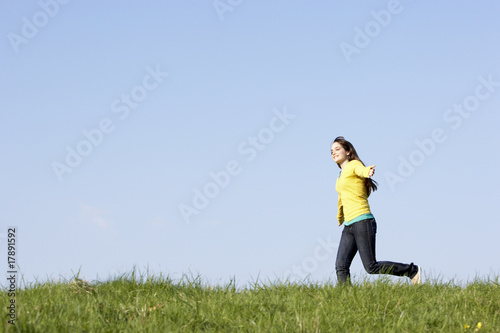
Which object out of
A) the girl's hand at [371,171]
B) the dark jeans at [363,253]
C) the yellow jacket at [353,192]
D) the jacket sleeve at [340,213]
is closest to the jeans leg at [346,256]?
the dark jeans at [363,253]

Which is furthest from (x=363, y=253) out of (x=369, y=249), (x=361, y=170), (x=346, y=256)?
(x=361, y=170)

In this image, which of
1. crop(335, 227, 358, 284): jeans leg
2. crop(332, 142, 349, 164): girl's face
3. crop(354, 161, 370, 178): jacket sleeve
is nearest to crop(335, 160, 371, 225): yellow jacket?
crop(354, 161, 370, 178): jacket sleeve

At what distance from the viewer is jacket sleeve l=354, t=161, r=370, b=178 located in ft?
23.8

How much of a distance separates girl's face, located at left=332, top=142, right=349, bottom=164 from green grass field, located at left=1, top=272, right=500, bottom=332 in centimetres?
194

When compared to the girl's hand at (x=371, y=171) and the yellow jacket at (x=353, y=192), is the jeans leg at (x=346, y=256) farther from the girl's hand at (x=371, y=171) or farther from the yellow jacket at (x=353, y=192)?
the girl's hand at (x=371, y=171)

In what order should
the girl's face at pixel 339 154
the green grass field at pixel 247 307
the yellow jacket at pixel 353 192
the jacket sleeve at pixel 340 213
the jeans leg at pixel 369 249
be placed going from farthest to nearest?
the jacket sleeve at pixel 340 213
the girl's face at pixel 339 154
the yellow jacket at pixel 353 192
the jeans leg at pixel 369 249
the green grass field at pixel 247 307

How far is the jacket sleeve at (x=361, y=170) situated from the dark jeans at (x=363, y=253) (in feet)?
2.12

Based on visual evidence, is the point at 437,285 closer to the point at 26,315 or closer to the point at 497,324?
the point at 497,324

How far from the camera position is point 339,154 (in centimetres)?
786

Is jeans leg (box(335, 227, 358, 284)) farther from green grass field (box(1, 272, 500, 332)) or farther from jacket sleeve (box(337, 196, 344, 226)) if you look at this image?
green grass field (box(1, 272, 500, 332))

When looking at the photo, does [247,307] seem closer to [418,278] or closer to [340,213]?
[340,213]

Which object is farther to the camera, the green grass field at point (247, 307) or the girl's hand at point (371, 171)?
the girl's hand at point (371, 171)

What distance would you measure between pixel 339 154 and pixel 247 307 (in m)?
2.99

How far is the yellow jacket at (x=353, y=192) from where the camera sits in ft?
24.7
